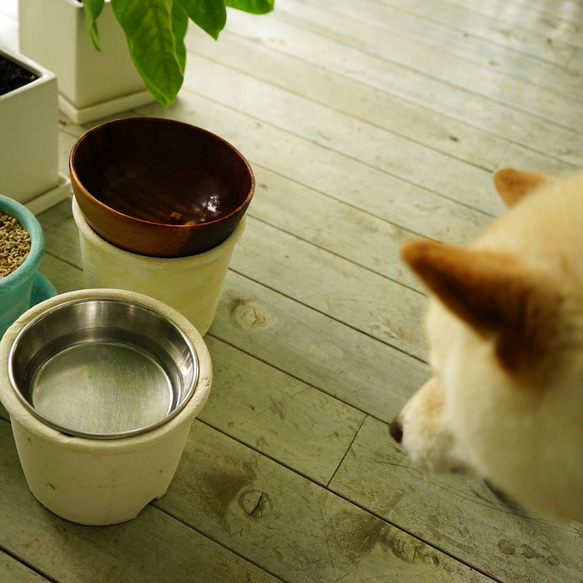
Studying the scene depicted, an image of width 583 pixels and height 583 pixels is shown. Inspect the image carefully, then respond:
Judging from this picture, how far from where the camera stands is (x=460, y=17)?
2.51 m

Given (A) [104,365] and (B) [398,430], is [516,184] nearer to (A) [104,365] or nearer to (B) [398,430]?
(B) [398,430]

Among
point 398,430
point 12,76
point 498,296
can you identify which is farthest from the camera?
point 12,76

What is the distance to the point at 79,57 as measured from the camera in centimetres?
157

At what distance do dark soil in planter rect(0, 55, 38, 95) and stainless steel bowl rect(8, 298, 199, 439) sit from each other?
546 mm

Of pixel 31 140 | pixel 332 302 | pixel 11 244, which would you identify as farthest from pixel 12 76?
pixel 332 302

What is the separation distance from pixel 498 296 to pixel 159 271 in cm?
74

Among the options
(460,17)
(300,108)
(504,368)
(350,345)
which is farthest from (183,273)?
(460,17)

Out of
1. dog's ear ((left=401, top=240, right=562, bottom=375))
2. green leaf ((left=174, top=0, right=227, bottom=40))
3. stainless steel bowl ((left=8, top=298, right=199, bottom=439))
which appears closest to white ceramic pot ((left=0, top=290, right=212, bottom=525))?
stainless steel bowl ((left=8, top=298, right=199, bottom=439))

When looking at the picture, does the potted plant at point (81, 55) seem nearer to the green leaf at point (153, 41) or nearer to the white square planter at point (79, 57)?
the white square planter at point (79, 57)

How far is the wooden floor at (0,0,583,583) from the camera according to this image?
1027 millimetres

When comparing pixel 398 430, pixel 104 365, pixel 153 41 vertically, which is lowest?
pixel 104 365

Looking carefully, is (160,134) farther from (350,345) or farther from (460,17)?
(460,17)

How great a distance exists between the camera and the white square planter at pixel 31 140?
1256 millimetres

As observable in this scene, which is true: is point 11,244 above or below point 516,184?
below
